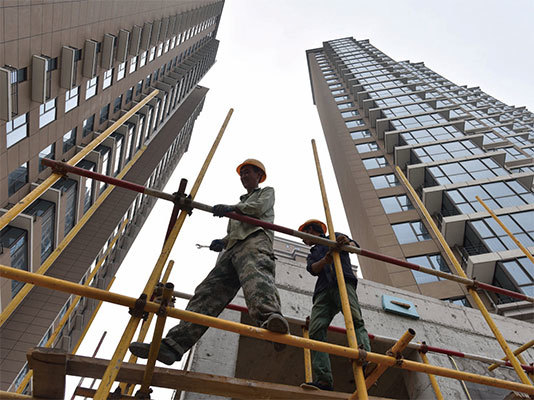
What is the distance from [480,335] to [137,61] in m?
25.3

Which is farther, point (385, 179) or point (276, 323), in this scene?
point (385, 179)

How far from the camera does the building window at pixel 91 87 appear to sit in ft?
59.3

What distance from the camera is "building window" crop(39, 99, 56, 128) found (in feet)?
47.3

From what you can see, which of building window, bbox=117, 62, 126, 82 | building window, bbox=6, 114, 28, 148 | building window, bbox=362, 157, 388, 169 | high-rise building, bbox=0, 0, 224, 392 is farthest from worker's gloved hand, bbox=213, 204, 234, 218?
building window, bbox=362, 157, 388, 169

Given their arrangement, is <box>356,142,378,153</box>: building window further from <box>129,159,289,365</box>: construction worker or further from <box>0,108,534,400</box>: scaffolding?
<box>0,108,534,400</box>: scaffolding

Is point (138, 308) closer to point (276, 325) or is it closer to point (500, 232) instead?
point (276, 325)

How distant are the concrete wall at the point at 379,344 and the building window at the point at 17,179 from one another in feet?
41.9

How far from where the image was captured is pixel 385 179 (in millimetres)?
24531

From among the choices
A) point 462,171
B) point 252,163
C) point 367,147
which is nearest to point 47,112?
point 252,163

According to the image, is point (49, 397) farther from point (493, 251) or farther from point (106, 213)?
point (106, 213)

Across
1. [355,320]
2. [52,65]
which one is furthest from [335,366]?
[52,65]

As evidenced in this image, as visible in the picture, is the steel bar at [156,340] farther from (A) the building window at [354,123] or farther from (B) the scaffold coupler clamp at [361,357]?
(A) the building window at [354,123]

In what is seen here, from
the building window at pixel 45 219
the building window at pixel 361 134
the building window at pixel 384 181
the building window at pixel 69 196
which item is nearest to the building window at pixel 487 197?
the building window at pixel 384 181

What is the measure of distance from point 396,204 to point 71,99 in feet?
63.3
